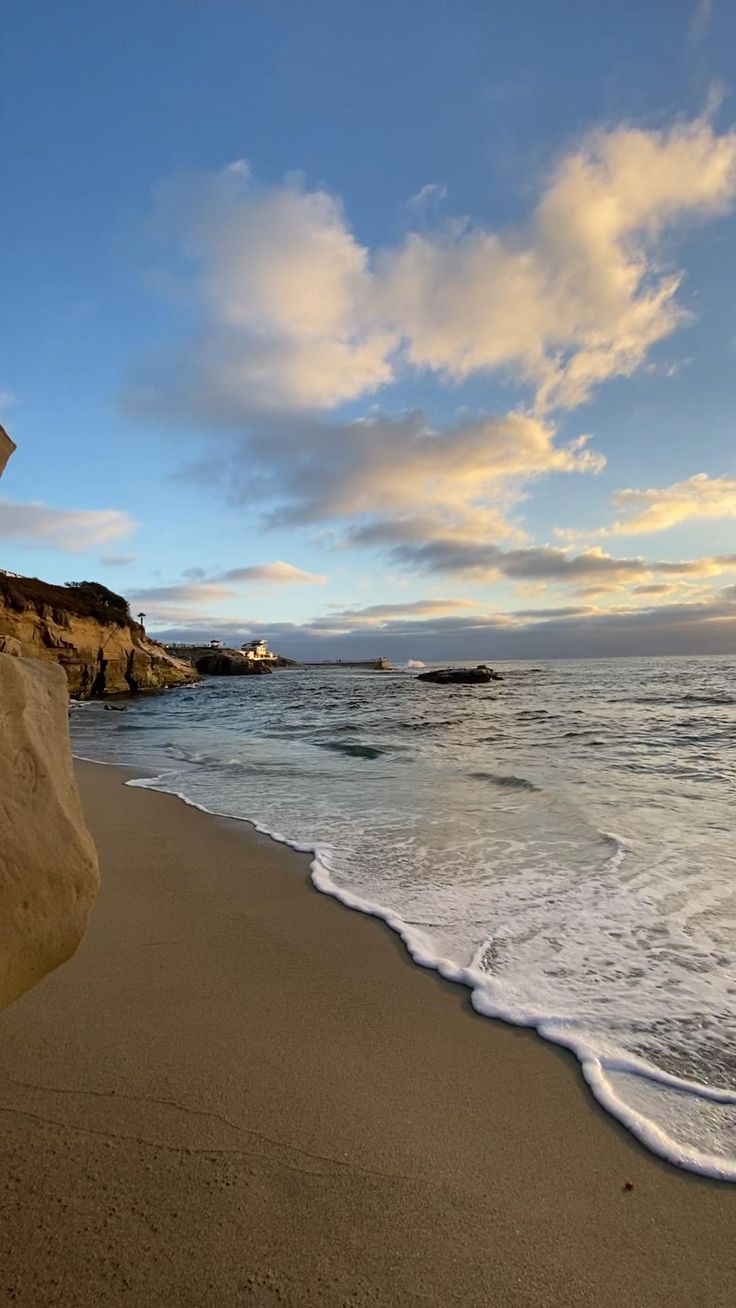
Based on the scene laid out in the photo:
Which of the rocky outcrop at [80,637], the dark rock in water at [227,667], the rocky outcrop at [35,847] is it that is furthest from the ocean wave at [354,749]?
the dark rock in water at [227,667]

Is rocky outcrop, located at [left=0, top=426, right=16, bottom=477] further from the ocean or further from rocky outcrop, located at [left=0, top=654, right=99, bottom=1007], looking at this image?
the ocean

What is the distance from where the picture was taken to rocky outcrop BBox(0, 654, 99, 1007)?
6.63 feet

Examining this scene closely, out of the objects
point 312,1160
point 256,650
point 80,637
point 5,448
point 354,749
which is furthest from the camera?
point 256,650


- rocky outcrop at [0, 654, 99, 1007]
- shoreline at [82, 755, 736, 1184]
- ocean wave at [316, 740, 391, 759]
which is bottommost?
ocean wave at [316, 740, 391, 759]

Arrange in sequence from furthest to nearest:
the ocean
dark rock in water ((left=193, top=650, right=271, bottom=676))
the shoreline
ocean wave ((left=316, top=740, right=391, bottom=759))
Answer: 1. dark rock in water ((left=193, top=650, right=271, bottom=676))
2. ocean wave ((left=316, top=740, right=391, bottom=759))
3. the ocean
4. the shoreline

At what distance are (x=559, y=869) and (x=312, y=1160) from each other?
414cm

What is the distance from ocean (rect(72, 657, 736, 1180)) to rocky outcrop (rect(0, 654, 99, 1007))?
2259mm

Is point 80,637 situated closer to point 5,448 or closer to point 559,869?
point 559,869

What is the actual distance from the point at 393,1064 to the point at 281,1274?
1.13 meters

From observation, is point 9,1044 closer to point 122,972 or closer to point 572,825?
point 122,972

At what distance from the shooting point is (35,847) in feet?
7.02

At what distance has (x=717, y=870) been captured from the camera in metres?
5.54

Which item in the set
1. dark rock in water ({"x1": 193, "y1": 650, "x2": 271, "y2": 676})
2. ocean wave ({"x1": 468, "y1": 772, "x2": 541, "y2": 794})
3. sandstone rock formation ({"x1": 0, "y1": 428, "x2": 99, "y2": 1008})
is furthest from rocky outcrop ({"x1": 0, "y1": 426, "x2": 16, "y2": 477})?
dark rock in water ({"x1": 193, "y1": 650, "x2": 271, "y2": 676})

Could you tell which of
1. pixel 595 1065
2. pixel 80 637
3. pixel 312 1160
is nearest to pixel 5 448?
pixel 312 1160
